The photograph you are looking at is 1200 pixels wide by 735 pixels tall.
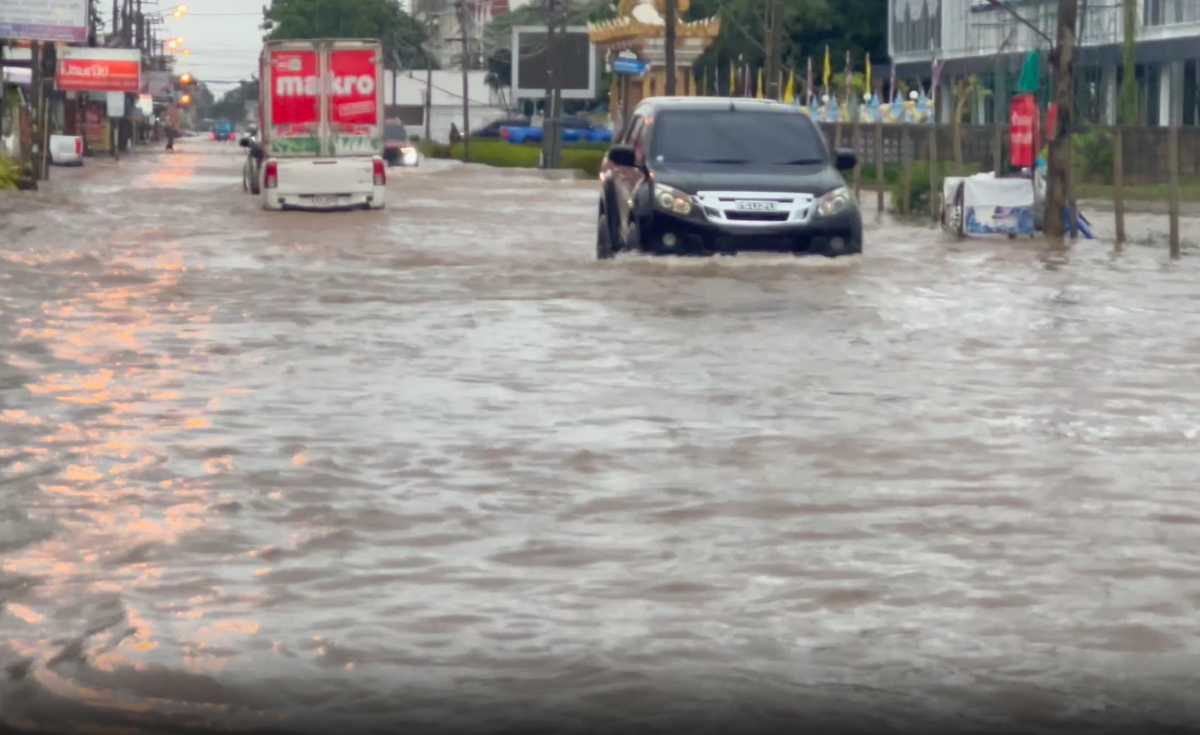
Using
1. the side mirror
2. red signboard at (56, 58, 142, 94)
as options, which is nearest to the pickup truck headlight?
the side mirror

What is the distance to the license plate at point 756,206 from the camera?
80.3 ft

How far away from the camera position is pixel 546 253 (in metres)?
28.6

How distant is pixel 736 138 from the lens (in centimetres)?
2575

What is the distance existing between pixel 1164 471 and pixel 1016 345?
6037mm

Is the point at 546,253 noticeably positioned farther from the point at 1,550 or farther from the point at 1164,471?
the point at 1,550

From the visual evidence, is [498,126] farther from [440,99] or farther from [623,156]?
[623,156]

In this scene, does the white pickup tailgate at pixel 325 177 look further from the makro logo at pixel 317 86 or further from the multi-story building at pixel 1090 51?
the multi-story building at pixel 1090 51

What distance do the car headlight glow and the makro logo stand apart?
62.0 ft

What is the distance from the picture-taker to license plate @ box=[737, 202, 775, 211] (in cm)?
2448

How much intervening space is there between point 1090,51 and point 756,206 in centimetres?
4752

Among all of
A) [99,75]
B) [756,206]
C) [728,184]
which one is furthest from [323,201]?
[99,75]

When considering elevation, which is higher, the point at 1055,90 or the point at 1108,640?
the point at 1055,90

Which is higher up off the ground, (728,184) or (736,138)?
(736,138)

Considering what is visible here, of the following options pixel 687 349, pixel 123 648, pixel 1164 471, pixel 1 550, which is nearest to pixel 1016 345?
pixel 687 349
